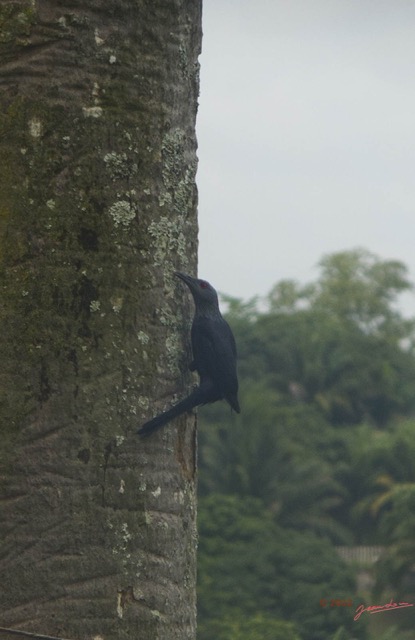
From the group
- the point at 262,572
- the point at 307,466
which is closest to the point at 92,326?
the point at 262,572

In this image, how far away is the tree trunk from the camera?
3.78m

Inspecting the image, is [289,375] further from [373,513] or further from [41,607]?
[41,607]

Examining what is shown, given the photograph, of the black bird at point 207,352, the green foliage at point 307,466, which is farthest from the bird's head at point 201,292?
the green foliage at point 307,466

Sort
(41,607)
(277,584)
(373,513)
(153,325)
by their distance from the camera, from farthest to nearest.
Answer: (373,513)
(277,584)
(153,325)
(41,607)

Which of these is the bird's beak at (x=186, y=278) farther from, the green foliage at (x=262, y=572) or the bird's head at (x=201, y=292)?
the green foliage at (x=262, y=572)

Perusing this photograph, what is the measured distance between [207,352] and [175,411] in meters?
0.26

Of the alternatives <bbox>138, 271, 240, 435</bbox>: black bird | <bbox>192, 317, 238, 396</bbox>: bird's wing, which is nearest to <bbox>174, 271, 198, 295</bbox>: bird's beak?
<bbox>138, 271, 240, 435</bbox>: black bird

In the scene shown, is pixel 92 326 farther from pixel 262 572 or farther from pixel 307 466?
pixel 307 466

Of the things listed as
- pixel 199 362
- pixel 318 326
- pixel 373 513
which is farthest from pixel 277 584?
pixel 199 362

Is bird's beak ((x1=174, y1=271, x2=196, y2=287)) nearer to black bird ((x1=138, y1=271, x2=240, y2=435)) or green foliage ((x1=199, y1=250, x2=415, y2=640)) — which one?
black bird ((x1=138, y1=271, x2=240, y2=435))

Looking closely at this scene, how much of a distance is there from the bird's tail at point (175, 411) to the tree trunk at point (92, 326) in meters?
0.03

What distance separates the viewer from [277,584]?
47531 millimetres

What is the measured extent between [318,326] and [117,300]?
77224 millimetres

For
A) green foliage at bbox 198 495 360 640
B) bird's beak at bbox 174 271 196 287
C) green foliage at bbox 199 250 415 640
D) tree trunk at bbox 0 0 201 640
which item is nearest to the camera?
tree trunk at bbox 0 0 201 640
